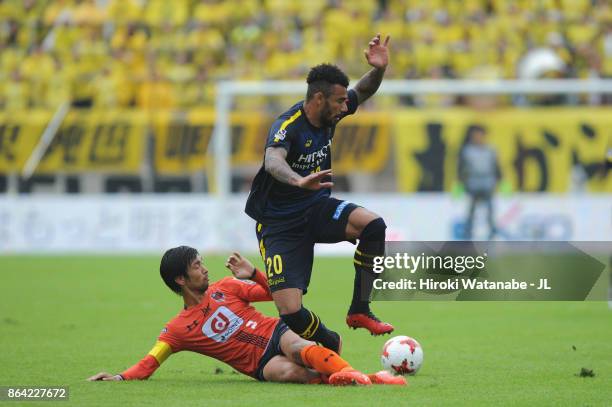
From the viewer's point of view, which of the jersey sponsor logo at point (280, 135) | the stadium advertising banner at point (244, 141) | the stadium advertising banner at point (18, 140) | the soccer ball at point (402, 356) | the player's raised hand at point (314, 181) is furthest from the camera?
the stadium advertising banner at point (18, 140)

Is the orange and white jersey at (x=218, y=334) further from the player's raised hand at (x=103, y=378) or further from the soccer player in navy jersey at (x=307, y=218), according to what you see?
the soccer player in navy jersey at (x=307, y=218)

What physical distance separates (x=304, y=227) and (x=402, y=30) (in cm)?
1821

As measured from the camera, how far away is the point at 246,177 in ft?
79.9

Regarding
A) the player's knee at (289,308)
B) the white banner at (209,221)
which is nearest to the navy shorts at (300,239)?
the player's knee at (289,308)

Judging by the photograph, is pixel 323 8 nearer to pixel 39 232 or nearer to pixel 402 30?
pixel 402 30

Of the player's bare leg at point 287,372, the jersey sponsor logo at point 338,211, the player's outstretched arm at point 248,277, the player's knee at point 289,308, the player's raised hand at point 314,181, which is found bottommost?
the player's bare leg at point 287,372

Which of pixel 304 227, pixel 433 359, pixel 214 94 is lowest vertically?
pixel 433 359

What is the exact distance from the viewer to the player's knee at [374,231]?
8.31 metres

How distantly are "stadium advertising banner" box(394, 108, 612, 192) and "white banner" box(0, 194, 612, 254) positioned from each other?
30.2 inches

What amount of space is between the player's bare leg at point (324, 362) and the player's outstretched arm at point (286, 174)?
3.77 ft

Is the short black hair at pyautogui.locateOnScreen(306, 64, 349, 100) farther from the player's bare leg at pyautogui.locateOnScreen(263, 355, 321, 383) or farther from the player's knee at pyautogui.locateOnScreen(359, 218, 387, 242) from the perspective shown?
the player's bare leg at pyautogui.locateOnScreen(263, 355, 321, 383)

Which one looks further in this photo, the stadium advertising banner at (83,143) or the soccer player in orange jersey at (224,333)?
the stadium advertising banner at (83,143)

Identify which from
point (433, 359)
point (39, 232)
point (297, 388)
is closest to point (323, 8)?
point (39, 232)

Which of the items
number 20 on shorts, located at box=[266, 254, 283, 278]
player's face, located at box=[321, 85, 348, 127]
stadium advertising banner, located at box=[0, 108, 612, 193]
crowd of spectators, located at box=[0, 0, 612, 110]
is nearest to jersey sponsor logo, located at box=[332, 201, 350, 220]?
number 20 on shorts, located at box=[266, 254, 283, 278]
